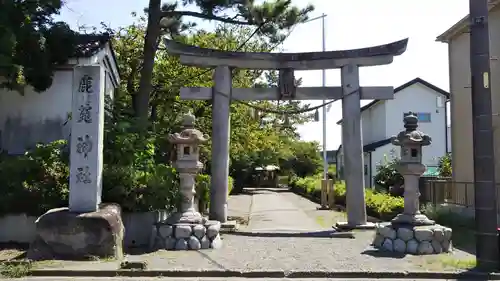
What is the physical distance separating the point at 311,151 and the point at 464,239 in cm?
4639

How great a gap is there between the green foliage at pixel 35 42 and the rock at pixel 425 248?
1060cm

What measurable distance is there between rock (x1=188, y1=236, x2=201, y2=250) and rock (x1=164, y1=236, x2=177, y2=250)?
346 millimetres

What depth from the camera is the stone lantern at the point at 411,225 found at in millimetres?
11367

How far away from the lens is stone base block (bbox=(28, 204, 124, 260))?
10312mm

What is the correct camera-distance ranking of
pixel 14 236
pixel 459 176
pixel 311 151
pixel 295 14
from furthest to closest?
pixel 311 151 < pixel 459 176 < pixel 295 14 < pixel 14 236

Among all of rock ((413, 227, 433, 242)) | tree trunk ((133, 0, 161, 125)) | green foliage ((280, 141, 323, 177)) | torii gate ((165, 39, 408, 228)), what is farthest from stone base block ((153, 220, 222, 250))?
green foliage ((280, 141, 323, 177))

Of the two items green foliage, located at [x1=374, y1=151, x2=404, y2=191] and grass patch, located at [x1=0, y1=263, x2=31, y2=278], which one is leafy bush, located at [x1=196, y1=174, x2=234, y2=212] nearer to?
grass patch, located at [x1=0, y1=263, x2=31, y2=278]

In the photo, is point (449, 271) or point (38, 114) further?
point (38, 114)

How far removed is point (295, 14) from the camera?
16.5 m

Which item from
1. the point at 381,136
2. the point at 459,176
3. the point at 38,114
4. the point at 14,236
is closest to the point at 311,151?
the point at 381,136

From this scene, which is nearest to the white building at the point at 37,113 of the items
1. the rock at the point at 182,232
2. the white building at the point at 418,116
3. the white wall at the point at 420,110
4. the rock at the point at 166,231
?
the rock at the point at 166,231

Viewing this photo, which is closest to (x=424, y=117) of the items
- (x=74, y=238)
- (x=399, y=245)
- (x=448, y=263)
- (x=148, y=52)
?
(x=148, y=52)

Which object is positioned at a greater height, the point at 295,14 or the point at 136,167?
the point at 295,14

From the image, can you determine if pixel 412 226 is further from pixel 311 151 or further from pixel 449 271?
pixel 311 151
